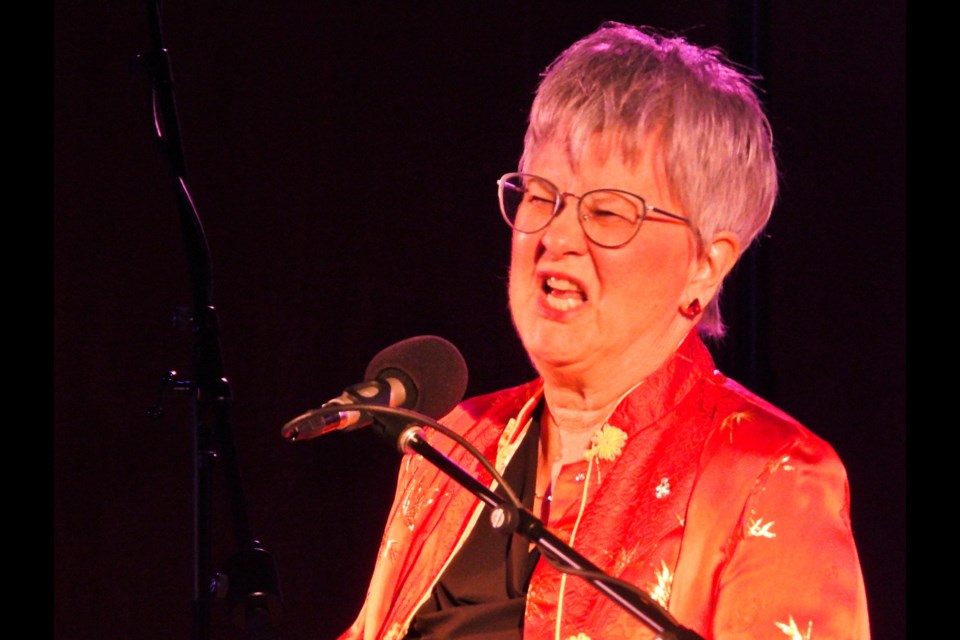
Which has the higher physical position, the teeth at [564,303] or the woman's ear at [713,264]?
the woman's ear at [713,264]

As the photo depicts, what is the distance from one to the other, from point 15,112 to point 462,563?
5.66 feet

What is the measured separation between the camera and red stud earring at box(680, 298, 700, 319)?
6.20ft

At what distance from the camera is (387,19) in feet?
11.4

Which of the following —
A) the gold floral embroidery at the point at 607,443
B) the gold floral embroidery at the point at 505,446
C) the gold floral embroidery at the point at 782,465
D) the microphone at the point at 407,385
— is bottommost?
the gold floral embroidery at the point at 505,446

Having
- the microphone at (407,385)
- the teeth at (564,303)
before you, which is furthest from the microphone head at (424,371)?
the teeth at (564,303)

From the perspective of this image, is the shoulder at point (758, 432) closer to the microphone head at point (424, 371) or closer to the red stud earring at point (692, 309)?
the red stud earring at point (692, 309)

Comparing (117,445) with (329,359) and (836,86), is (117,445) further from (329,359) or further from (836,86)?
(836,86)

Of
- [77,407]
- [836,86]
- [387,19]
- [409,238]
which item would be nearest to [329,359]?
[409,238]

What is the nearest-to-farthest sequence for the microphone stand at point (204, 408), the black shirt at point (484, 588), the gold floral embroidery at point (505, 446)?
the black shirt at point (484, 588)
the gold floral embroidery at point (505, 446)
the microphone stand at point (204, 408)

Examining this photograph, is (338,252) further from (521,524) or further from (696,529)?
(521,524)

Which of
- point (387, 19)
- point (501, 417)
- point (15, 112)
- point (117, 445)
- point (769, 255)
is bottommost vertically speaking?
point (117, 445)

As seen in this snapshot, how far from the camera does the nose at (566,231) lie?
71.2 inches

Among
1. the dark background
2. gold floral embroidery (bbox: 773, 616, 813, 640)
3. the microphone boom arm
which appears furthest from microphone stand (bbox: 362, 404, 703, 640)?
the dark background

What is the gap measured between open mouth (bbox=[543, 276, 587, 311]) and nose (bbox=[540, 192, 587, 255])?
5 centimetres
